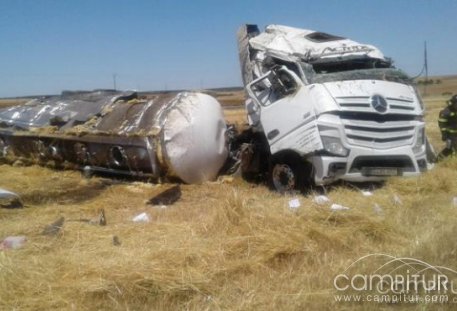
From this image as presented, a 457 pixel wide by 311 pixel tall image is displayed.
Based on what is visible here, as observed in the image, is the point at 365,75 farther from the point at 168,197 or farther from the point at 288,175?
the point at 168,197

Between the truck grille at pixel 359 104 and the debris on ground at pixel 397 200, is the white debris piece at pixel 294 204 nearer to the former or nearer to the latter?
the debris on ground at pixel 397 200

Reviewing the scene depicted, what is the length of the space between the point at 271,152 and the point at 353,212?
8.68 feet

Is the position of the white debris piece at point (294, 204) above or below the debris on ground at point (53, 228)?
below

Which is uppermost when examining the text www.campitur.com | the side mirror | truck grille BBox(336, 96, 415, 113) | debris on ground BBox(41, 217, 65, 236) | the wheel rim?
the side mirror

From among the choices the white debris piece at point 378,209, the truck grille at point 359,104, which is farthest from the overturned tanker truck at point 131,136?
the white debris piece at point 378,209

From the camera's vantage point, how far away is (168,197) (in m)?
7.77

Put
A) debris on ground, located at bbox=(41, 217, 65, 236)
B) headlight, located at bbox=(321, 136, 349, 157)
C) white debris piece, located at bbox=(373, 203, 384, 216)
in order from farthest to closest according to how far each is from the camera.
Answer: headlight, located at bbox=(321, 136, 349, 157), white debris piece, located at bbox=(373, 203, 384, 216), debris on ground, located at bbox=(41, 217, 65, 236)

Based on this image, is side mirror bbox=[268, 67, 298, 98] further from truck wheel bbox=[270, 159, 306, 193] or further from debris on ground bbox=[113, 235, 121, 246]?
debris on ground bbox=[113, 235, 121, 246]

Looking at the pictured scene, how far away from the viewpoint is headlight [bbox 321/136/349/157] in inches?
278

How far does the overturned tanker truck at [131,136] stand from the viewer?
8.45 m

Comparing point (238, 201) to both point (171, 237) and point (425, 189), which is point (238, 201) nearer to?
point (171, 237)

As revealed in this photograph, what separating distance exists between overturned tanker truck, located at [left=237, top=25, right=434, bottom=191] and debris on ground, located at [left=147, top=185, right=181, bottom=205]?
1.49 metres

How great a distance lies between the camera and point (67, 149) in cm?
1023

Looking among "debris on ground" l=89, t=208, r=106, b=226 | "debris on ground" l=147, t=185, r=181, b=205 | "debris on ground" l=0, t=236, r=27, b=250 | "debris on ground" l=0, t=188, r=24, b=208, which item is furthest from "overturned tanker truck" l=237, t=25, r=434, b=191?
"debris on ground" l=0, t=236, r=27, b=250
